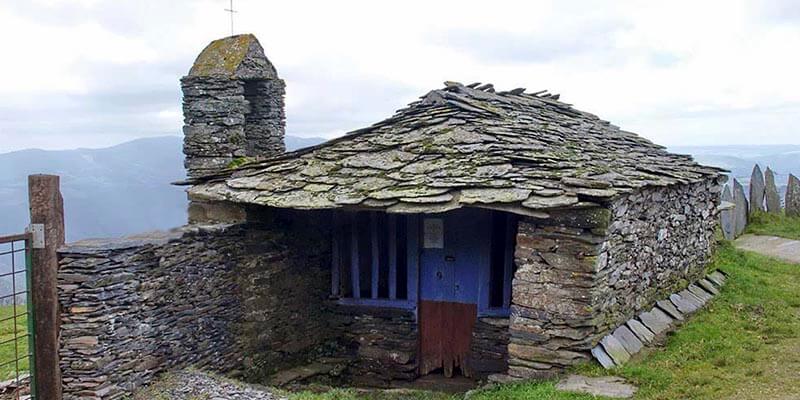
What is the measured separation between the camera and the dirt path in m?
13.3

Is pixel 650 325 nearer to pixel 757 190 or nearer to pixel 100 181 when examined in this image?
pixel 757 190

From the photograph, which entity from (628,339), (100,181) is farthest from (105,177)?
(628,339)

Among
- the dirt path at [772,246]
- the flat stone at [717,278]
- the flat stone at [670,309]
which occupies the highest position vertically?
the dirt path at [772,246]

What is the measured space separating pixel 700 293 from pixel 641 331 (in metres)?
2.61

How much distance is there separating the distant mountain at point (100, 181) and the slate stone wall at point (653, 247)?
26447 millimetres

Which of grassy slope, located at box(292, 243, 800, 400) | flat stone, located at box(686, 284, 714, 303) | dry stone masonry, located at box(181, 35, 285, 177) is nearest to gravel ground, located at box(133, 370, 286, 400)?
grassy slope, located at box(292, 243, 800, 400)

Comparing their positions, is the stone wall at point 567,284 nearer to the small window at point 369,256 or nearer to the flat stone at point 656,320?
the flat stone at point 656,320

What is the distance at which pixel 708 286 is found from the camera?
35.2 feet

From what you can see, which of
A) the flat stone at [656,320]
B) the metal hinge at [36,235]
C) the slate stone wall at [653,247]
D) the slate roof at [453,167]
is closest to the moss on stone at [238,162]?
the slate roof at [453,167]

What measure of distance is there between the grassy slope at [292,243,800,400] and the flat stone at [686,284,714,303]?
5.2 inches

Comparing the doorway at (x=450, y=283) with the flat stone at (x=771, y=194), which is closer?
the doorway at (x=450, y=283)

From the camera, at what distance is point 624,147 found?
10.6 m

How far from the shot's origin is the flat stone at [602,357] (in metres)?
7.09

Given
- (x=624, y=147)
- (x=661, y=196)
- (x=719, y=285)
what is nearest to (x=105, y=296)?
(x=661, y=196)
